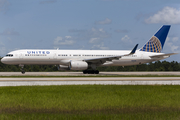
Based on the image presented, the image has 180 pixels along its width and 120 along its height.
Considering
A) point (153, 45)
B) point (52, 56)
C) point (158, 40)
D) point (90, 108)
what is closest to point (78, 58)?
point (52, 56)

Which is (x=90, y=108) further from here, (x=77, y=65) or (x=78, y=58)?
(x=78, y=58)

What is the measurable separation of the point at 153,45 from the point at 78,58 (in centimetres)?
1664

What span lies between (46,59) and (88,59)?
7.44 meters

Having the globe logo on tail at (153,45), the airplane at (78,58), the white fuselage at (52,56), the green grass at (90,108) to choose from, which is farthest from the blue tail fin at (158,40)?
the green grass at (90,108)

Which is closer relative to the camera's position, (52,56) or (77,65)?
(77,65)

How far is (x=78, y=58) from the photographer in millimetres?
42094

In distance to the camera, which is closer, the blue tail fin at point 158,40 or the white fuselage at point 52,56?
the white fuselage at point 52,56

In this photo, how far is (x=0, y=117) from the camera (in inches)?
356

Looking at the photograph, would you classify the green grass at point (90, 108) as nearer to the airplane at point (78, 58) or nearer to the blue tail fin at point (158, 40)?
the airplane at point (78, 58)

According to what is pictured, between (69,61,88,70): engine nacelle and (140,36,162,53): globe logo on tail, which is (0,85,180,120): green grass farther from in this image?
(140,36,162,53): globe logo on tail

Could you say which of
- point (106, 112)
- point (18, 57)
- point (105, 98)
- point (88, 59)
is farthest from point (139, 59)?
point (106, 112)

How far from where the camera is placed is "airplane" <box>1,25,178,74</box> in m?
39.7

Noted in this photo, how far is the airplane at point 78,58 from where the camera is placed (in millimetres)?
39656

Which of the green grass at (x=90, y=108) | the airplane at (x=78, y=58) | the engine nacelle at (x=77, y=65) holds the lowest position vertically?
the green grass at (x=90, y=108)
